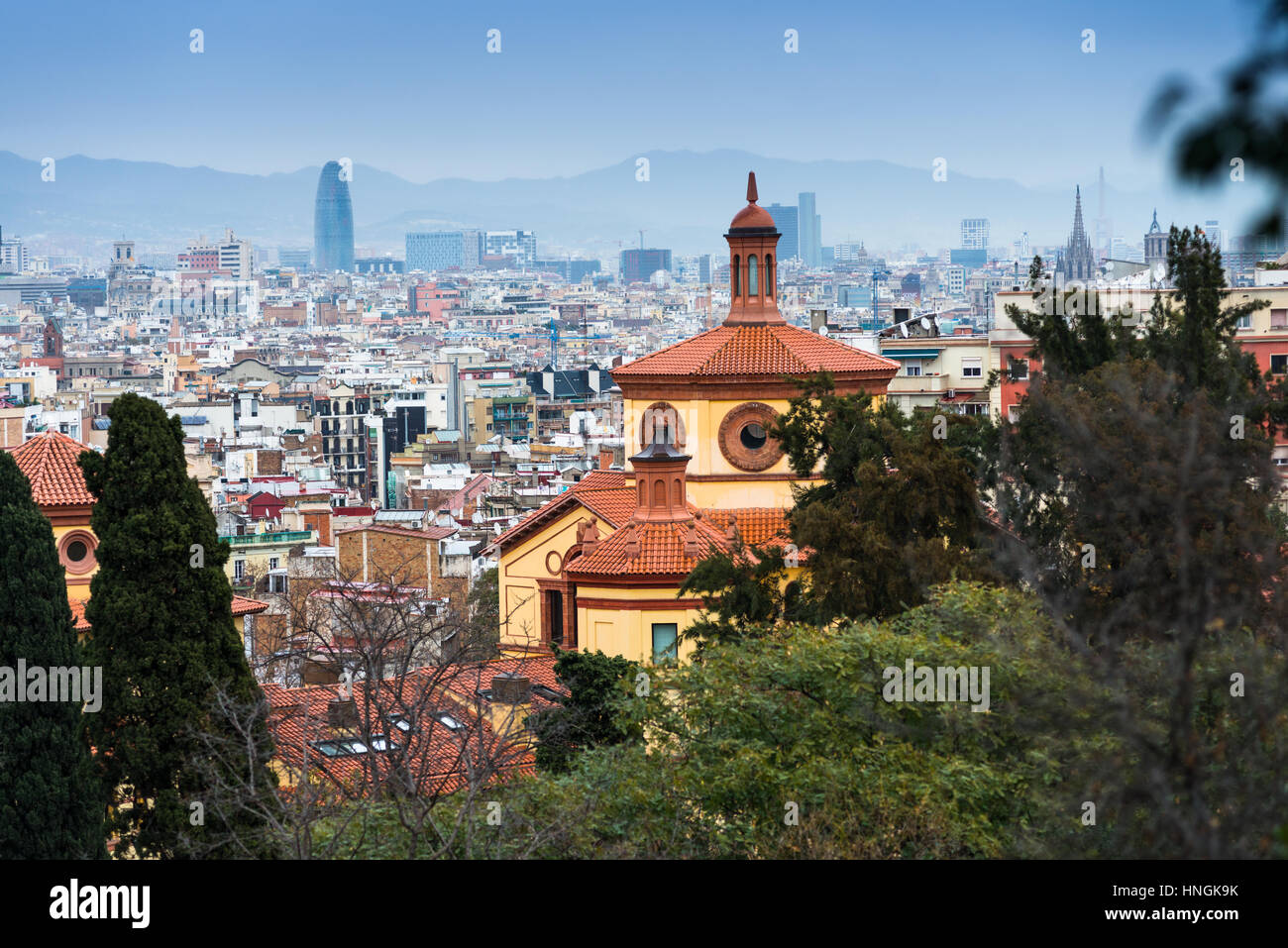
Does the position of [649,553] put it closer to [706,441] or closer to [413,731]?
[706,441]

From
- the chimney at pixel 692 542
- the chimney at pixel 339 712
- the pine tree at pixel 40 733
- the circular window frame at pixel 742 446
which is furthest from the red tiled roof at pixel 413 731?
the circular window frame at pixel 742 446

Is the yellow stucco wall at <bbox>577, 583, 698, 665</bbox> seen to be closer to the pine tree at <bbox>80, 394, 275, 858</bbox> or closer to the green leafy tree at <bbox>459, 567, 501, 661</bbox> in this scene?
the green leafy tree at <bbox>459, 567, 501, 661</bbox>

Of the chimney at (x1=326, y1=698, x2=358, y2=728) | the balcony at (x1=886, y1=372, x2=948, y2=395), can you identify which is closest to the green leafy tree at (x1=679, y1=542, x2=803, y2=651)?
the chimney at (x1=326, y1=698, x2=358, y2=728)

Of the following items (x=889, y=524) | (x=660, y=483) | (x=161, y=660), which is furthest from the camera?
(x=660, y=483)

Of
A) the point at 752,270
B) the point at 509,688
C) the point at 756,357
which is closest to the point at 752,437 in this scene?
the point at 756,357

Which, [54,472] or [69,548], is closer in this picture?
[69,548]

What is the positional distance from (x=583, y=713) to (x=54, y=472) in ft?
35.1

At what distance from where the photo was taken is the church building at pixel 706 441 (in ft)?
106

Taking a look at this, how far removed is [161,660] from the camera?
20234 mm

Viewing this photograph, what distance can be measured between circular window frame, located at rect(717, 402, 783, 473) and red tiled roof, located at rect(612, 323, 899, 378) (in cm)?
59

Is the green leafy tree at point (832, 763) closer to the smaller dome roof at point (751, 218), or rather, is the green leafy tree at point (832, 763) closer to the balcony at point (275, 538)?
the smaller dome roof at point (751, 218)

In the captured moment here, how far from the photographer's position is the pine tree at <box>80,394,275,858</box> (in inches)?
779
